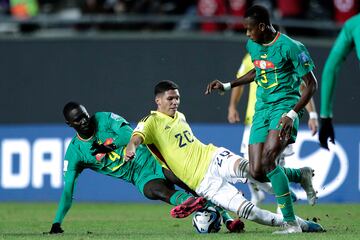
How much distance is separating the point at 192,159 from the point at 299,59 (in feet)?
4.97

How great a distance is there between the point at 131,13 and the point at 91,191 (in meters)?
3.26

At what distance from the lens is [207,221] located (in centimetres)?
1038

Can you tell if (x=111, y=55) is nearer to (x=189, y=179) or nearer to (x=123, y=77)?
(x=123, y=77)

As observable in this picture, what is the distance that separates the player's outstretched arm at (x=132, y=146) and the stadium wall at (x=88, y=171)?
6.44 metres

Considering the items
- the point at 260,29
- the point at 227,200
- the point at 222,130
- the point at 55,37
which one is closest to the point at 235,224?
the point at 227,200

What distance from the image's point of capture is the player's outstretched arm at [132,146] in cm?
966

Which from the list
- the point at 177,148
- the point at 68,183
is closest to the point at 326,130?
the point at 177,148

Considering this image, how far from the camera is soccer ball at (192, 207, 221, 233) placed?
34.1ft

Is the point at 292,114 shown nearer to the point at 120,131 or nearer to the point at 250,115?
the point at 120,131

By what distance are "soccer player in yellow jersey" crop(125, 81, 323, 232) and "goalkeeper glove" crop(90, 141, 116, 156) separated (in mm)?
568

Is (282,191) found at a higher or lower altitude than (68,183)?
higher

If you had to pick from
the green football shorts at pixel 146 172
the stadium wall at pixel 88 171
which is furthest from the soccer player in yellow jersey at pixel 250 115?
the stadium wall at pixel 88 171

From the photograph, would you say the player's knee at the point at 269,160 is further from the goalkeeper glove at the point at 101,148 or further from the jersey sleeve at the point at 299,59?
the goalkeeper glove at the point at 101,148

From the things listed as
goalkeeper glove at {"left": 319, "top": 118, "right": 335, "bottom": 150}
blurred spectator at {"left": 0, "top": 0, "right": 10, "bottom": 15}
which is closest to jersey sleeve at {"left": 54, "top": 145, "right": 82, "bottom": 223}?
goalkeeper glove at {"left": 319, "top": 118, "right": 335, "bottom": 150}
